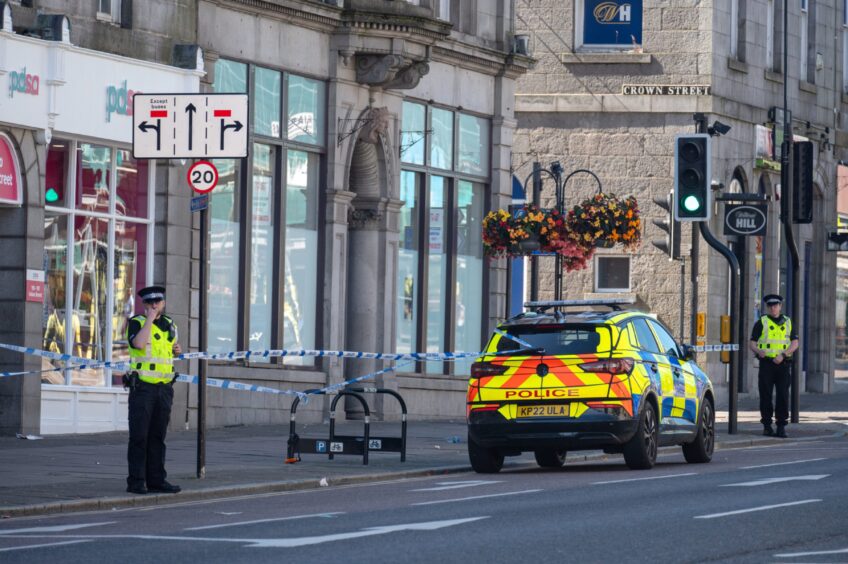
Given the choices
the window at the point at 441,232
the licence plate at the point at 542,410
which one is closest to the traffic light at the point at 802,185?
the window at the point at 441,232

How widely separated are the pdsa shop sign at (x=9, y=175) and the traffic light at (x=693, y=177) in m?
8.44

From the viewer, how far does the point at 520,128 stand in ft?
133

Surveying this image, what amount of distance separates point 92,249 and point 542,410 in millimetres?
7567

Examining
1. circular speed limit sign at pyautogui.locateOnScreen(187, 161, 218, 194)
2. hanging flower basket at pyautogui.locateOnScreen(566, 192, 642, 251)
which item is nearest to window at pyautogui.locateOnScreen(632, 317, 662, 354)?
circular speed limit sign at pyautogui.locateOnScreen(187, 161, 218, 194)

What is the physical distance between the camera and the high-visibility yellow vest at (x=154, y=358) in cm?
1725

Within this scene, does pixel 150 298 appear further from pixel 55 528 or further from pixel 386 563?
pixel 386 563

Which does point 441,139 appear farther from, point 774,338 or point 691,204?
point 774,338

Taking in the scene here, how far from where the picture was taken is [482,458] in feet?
67.5

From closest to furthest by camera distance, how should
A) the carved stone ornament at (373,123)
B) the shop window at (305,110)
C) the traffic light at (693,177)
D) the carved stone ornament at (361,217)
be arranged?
the traffic light at (693,177)
the shop window at (305,110)
the carved stone ornament at (373,123)
the carved stone ornament at (361,217)

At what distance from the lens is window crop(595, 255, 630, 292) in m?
40.5

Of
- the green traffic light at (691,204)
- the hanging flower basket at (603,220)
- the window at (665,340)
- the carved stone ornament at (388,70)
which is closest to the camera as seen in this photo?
the window at (665,340)

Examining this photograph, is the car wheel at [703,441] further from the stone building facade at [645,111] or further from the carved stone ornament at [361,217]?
the stone building facade at [645,111]

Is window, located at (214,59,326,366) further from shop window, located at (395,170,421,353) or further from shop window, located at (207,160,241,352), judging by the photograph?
shop window, located at (395,170,421,353)

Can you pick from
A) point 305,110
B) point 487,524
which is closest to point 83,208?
point 305,110
